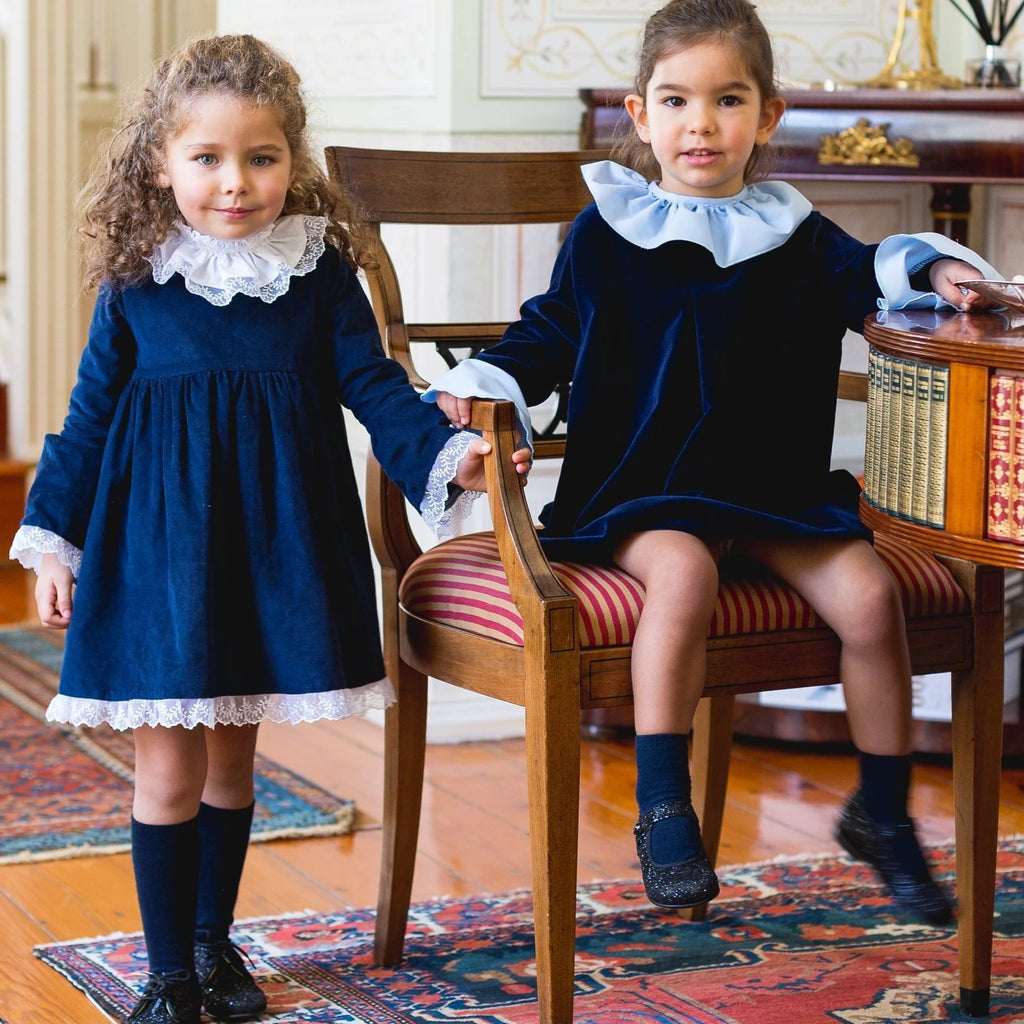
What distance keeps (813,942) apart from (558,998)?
0.65 metres

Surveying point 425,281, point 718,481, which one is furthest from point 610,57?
point 718,481

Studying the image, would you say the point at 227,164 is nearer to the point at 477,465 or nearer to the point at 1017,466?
the point at 477,465

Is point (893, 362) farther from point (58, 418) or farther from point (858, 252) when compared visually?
point (58, 418)

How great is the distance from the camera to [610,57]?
365 cm

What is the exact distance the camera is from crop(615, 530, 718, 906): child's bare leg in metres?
1.90

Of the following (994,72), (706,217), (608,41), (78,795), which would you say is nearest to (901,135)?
(994,72)

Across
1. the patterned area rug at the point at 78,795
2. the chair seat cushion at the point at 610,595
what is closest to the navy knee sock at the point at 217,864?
the chair seat cushion at the point at 610,595

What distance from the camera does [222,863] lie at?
2248mm

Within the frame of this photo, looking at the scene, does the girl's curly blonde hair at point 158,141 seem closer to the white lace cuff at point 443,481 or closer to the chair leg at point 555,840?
the white lace cuff at point 443,481

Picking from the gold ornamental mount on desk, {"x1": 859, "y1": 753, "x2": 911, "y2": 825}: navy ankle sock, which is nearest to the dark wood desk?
the gold ornamental mount on desk

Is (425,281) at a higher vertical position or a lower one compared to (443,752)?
higher

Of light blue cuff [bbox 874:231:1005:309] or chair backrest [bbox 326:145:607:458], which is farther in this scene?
chair backrest [bbox 326:145:607:458]

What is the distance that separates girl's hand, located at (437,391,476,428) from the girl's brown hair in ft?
1.57

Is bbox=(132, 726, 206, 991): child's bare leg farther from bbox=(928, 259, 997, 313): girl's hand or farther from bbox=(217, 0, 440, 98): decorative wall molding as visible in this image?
bbox=(217, 0, 440, 98): decorative wall molding
